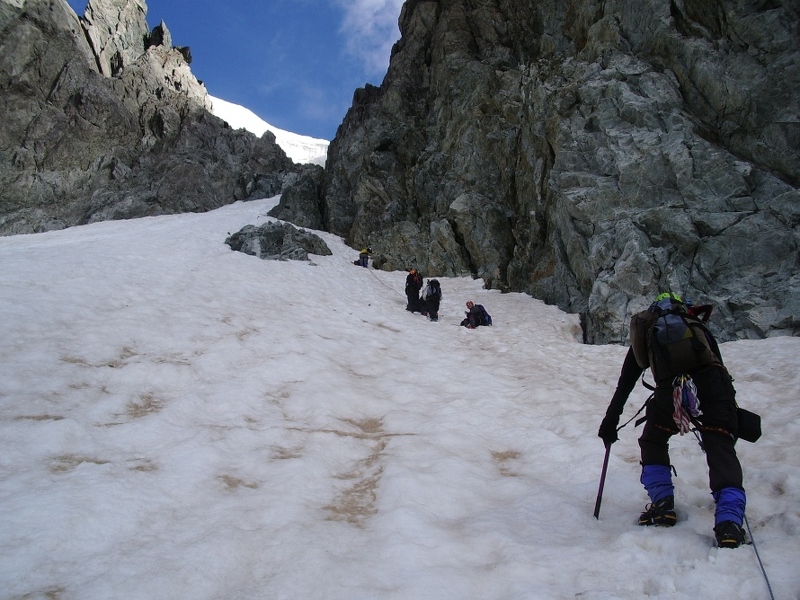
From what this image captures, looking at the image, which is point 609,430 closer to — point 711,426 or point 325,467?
Result: point 711,426

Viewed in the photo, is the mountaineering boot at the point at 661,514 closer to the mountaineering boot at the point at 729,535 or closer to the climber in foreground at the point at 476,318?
the mountaineering boot at the point at 729,535

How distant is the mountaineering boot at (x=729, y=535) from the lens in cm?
348

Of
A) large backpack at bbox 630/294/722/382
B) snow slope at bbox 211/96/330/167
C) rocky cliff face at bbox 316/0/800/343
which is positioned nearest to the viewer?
large backpack at bbox 630/294/722/382

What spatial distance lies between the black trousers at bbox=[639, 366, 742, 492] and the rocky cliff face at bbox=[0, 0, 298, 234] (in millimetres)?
50658

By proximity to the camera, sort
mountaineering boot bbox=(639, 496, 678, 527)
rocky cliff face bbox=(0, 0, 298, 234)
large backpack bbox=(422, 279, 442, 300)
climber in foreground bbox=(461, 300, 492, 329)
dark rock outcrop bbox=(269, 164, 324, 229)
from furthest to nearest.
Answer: rocky cliff face bbox=(0, 0, 298, 234), dark rock outcrop bbox=(269, 164, 324, 229), large backpack bbox=(422, 279, 442, 300), climber in foreground bbox=(461, 300, 492, 329), mountaineering boot bbox=(639, 496, 678, 527)

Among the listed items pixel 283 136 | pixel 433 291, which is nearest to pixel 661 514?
pixel 433 291

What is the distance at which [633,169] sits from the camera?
59.8ft

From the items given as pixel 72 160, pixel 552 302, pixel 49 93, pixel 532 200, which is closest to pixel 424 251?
pixel 532 200

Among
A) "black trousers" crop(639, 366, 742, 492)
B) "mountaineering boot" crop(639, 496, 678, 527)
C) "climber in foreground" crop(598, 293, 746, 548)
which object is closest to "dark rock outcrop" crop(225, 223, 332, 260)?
"climber in foreground" crop(598, 293, 746, 548)

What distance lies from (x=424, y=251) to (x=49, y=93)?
48.3 m

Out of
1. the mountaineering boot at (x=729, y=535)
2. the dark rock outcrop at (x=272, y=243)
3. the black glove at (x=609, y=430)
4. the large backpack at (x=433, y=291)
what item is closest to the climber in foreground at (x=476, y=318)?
the large backpack at (x=433, y=291)

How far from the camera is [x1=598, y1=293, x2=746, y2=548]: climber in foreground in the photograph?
394cm

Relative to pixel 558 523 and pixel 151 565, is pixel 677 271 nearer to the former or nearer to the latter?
pixel 558 523

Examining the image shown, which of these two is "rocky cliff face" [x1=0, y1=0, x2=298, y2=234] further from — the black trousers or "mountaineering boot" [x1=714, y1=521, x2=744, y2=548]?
"mountaineering boot" [x1=714, y1=521, x2=744, y2=548]
